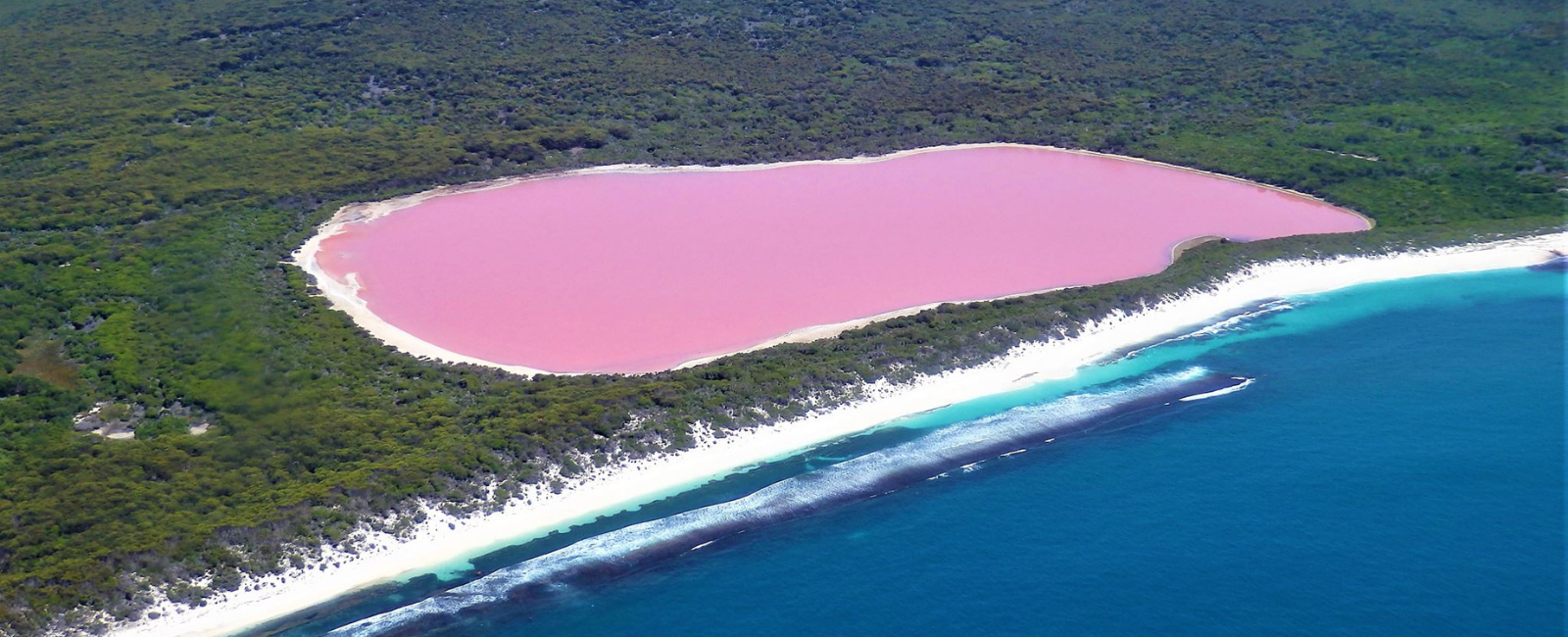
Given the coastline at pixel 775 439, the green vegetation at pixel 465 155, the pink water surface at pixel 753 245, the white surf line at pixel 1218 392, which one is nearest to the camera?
the coastline at pixel 775 439

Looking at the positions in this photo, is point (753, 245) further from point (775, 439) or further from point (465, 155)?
point (465, 155)

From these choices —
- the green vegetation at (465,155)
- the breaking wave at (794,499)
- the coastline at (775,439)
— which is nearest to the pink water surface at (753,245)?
the green vegetation at (465,155)

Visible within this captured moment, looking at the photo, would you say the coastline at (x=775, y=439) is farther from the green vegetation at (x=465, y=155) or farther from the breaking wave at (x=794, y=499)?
the breaking wave at (x=794, y=499)

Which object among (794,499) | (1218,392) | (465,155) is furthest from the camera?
(465,155)

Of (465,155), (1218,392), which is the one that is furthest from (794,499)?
(465,155)

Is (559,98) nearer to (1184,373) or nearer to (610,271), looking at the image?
(610,271)

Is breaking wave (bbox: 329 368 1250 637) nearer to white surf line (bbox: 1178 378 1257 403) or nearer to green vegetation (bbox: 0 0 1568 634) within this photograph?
white surf line (bbox: 1178 378 1257 403)
